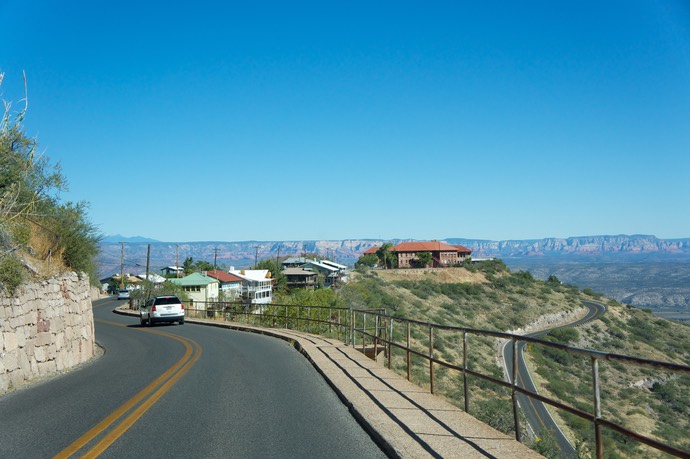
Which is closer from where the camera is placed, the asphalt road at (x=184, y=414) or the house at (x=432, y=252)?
the asphalt road at (x=184, y=414)

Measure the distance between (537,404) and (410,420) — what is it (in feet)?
106

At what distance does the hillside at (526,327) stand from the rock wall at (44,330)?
9.33 m

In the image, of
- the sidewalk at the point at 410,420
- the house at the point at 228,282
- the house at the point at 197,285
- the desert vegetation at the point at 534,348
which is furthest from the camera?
the house at the point at 228,282

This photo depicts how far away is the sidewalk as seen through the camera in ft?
23.0

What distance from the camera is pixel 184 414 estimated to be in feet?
31.4

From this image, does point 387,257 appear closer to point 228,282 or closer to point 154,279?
point 228,282

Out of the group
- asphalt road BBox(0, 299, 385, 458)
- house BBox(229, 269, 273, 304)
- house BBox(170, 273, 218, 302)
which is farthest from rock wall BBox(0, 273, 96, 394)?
house BBox(229, 269, 273, 304)

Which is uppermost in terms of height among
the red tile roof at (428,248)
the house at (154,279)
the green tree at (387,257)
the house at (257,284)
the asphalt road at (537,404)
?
the red tile roof at (428,248)

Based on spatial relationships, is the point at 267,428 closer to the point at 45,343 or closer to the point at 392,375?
the point at 392,375

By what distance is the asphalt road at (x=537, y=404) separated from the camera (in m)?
14.0

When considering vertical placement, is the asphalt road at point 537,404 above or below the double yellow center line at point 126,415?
below

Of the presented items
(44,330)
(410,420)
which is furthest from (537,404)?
(410,420)

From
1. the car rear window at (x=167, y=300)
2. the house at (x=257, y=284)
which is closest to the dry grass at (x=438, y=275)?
the house at (x=257, y=284)

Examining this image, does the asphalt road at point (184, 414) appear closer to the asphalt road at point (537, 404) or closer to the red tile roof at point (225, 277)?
the asphalt road at point (537, 404)
